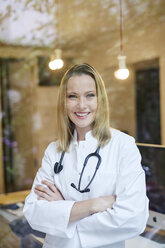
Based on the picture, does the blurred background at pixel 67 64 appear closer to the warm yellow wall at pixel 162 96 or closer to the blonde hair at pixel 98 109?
the warm yellow wall at pixel 162 96

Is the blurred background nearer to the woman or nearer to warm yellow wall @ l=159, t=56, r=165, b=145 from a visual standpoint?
warm yellow wall @ l=159, t=56, r=165, b=145

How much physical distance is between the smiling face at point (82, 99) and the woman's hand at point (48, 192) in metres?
0.25

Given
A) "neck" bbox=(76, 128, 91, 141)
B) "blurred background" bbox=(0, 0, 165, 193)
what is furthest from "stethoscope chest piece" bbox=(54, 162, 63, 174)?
"blurred background" bbox=(0, 0, 165, 193)

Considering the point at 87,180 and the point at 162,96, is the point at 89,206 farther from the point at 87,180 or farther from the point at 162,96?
the point at 162,96

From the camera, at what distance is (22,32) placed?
4.07 metres

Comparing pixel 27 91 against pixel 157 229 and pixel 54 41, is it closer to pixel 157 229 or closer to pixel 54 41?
pixel 54 41

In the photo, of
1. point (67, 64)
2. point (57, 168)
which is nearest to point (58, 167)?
point (57, 168)

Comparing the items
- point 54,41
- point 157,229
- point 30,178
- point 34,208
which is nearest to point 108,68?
point 54,41

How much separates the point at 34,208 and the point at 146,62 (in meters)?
3.18

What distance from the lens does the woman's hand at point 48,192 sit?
4.01ft

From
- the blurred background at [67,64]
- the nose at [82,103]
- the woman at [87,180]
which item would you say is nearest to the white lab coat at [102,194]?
the woman at [87,180]

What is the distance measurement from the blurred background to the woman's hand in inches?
102

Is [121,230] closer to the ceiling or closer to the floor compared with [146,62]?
closer to the floor

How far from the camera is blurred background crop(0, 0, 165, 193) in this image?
144 inches
